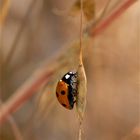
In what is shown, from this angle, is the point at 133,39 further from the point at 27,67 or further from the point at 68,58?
the point at 27,67

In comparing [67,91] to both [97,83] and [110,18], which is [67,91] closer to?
[110,18]

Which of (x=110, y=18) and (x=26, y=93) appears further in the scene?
(x=26, y=93)

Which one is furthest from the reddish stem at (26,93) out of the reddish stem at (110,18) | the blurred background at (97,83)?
the reddish stem at (110,18)

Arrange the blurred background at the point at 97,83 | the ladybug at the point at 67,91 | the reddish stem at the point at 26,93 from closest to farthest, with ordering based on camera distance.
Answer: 1. the ladybug at the point at 67,91
2. the reddish stem at the point at 26,93
3. the blurred background at the point at 97,83

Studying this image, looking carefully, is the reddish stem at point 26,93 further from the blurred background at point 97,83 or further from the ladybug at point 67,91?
the ladybug at point 67,91

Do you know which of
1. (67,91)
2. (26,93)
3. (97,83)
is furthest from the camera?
(97,83)

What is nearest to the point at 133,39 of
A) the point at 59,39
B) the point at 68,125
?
the point at 68,125

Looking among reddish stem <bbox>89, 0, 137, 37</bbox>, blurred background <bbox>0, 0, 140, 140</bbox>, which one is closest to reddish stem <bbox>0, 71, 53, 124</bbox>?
blurred background <bbox>0, 0, 140, 140</bbox>

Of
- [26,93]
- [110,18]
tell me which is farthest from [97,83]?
[110,18]
